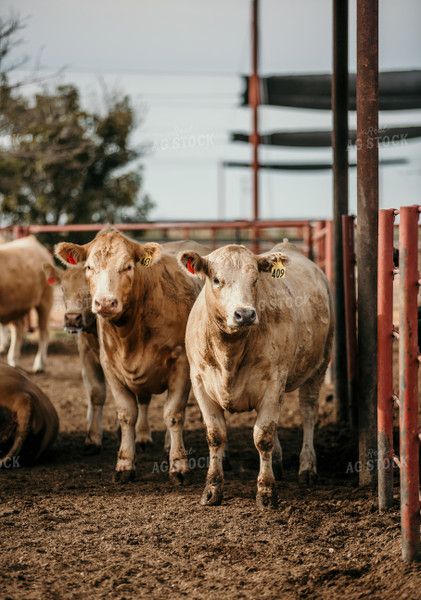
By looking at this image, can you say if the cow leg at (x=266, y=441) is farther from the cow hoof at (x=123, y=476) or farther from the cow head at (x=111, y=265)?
the cow head at (x=111, y=265)

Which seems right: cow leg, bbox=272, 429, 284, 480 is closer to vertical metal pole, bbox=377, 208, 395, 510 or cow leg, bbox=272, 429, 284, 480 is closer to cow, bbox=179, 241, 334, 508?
cow, bbox=179, 241, 334, 508

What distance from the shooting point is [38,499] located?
458cm

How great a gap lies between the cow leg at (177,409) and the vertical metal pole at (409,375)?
1.96 m

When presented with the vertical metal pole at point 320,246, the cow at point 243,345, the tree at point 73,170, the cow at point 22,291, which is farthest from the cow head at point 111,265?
the tree at point 73,170

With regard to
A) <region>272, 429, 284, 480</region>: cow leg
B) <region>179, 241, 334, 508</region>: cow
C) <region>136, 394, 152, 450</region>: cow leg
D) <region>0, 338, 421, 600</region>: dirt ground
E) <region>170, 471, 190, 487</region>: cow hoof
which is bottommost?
<region>0, 338, 421, 600</region>: dirt ground

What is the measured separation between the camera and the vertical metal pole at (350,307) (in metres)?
5.47

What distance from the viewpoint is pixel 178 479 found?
4.89 m

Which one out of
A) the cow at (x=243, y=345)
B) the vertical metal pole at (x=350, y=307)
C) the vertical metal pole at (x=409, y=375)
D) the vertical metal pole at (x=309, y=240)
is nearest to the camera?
the vertical metal pole at (x=409, y=375)

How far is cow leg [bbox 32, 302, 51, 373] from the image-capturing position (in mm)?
A: 10062

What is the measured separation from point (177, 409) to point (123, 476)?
2.05 feet

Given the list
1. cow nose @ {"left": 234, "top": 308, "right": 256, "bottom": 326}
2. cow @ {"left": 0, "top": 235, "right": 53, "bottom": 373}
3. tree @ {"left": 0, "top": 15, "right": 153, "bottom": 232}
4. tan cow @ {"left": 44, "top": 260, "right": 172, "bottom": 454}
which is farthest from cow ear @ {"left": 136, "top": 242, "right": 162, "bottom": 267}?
tree @ {"left": 0, "top": 15, "right": 153, "bottom": 232}

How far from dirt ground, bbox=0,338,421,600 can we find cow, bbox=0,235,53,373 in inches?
174

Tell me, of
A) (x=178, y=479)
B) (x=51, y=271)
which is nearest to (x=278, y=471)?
(x=178, y=479)

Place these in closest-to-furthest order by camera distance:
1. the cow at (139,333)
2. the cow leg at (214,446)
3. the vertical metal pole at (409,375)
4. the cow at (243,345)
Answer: the vertical metal pole at (409,375), the cow at (243,345), the cow leg at (214,446), the cow at (139,333)
